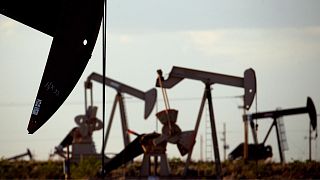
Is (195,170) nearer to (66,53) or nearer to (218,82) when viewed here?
(218,82)

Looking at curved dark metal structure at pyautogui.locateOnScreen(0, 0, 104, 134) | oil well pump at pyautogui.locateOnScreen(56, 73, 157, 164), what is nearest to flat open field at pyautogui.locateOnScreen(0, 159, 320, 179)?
oil well pump at pyautogui.locateOnScreen(56, 73, 157, 164)

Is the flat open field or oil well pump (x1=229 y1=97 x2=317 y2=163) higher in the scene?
oil well pump (x1=229 y1=97 x2=317 y2=163)

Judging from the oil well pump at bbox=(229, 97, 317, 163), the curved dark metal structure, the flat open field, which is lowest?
the curved dark metal structure

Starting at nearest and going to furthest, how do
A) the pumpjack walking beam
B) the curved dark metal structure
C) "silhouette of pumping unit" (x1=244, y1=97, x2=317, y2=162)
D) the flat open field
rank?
1. the curved dark metal structure
2. the pumpjack walking beam
3. the flat open field
4. "silhouette of pumping unit" (x1=244, y1=97, x2=317, y2=162)

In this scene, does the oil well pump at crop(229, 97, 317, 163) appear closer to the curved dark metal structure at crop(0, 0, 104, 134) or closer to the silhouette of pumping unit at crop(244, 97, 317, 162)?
the silhouette of pumping unit at crop(244, 97, 317, 162)

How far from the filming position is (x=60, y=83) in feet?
11.1

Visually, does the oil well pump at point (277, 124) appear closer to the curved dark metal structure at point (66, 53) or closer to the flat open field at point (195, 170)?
the flat open field at point (195, 170)

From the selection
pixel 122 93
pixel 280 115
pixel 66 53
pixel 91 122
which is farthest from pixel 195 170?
pixel 66 53

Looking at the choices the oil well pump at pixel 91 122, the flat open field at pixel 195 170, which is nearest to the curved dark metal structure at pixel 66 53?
the flat open field at pixel 195 170

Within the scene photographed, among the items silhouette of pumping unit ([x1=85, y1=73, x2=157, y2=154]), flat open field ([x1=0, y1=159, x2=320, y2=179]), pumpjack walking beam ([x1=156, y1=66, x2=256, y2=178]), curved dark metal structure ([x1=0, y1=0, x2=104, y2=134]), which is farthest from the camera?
silhouette of pumping unit ([x1=85, y1=73, x2=157, y2=154])

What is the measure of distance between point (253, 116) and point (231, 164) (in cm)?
184

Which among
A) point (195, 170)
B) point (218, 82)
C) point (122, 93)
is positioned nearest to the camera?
point (218, 82)

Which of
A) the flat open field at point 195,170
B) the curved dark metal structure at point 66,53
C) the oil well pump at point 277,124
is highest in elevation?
the oil well pump at point 277,124

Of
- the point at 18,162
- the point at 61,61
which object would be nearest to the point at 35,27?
the point at 61,61
